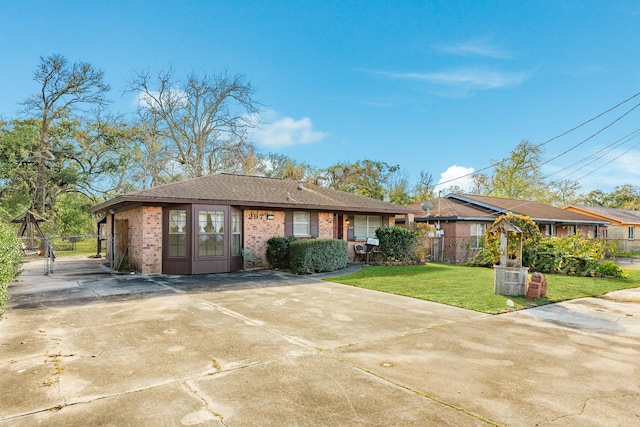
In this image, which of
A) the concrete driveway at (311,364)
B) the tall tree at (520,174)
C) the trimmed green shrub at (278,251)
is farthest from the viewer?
the tall tree at (520,174)

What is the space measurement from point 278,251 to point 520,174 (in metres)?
32.4

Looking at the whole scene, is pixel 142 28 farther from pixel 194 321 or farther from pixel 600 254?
pixel 600 254

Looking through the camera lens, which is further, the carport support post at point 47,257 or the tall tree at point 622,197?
the tall tree at point 622,197

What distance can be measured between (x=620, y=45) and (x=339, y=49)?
11.9 meters

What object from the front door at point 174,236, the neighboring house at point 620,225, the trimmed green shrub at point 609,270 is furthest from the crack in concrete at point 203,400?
the neighboring house at point 620,225

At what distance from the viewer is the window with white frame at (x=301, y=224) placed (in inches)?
577

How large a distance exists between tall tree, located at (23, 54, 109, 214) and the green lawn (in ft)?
84.8

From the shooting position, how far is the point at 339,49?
1789cm

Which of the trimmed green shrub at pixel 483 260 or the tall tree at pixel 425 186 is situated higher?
the tall tree at pixel 425 186

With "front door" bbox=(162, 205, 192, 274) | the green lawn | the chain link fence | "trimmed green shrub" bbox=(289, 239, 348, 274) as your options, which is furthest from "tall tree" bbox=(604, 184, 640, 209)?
the chain link fence

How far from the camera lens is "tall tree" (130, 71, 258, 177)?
29516mm

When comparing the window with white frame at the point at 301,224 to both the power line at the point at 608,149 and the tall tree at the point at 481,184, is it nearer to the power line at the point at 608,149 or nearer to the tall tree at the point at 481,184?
the power line at the point at 608,149

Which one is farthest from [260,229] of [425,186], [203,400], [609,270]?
[425,186]

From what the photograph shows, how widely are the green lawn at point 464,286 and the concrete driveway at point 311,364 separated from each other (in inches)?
28.9
